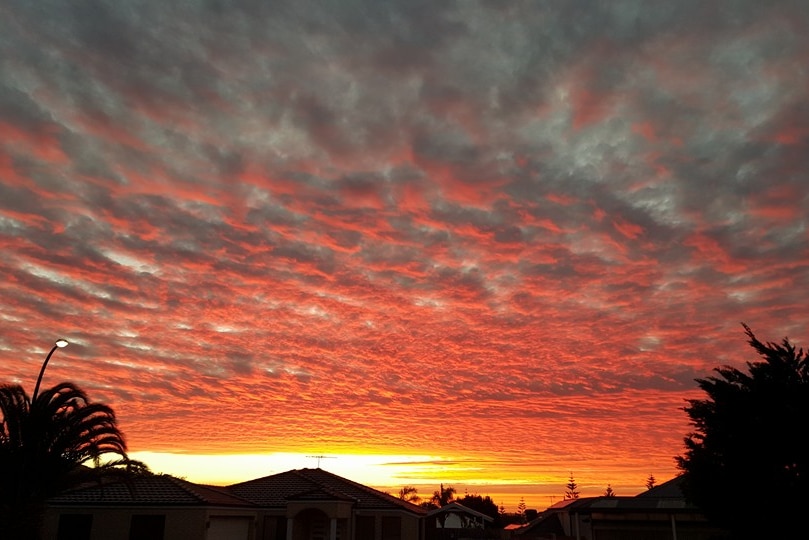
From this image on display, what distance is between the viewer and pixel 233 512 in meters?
39.0

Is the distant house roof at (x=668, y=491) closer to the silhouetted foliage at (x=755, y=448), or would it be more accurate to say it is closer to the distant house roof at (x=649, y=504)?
the distant house roof at (x=649, y=504)

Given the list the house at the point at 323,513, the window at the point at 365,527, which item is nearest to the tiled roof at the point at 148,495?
the house at the point at 323,513

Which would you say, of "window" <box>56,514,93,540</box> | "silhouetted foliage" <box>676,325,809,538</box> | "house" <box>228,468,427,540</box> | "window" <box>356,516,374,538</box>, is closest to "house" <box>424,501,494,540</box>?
"house" <box>228,468,427,540</box>

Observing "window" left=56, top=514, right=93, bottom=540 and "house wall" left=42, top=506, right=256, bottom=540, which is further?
"window" left=56, top=514, right=93, bottom=540

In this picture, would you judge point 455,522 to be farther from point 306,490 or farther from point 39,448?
point 39,448

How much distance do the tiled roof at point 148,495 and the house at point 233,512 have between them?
0.18 ft

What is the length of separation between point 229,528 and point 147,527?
5417 mm

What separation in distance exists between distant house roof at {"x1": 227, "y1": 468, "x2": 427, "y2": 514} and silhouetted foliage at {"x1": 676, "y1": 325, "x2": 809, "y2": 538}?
28.2m

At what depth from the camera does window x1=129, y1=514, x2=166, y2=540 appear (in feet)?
115

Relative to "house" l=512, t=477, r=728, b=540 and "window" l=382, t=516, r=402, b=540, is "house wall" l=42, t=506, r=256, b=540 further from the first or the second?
"house" l=512, t=477, r=728, b=540

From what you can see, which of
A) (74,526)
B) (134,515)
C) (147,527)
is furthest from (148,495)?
(74,526)

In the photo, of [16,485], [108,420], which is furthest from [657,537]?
[16,485]

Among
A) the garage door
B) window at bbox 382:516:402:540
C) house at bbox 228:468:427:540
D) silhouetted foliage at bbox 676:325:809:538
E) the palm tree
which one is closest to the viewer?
silhouetted foliage at bbox 676:325:809:538

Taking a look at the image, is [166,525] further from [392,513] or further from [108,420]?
[392,513]
